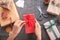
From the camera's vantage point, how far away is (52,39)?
1190 millimetres

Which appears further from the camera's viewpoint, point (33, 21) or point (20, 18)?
point (20, 18)

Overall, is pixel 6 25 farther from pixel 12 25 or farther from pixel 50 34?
pixel 50 34

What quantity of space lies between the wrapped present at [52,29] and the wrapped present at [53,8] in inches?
3.3

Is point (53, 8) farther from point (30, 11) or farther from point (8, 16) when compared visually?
point (8, 16)

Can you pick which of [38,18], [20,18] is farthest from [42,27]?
[20,18]

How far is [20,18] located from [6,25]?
0.13 metres

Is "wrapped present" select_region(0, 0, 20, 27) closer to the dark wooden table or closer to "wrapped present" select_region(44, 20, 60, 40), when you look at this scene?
the dark wooden table

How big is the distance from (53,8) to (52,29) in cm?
19

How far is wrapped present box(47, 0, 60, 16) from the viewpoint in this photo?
1.29m

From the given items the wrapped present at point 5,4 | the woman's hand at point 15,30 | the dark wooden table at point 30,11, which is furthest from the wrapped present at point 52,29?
the wrapped present at point 5,4

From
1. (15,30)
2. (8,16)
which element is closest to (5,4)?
(8,16)

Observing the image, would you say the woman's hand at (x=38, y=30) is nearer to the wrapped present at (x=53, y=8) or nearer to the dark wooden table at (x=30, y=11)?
the dark wooden table at (x=30, y=11)

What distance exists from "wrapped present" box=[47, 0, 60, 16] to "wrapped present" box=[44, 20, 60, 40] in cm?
8

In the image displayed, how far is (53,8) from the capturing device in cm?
131
